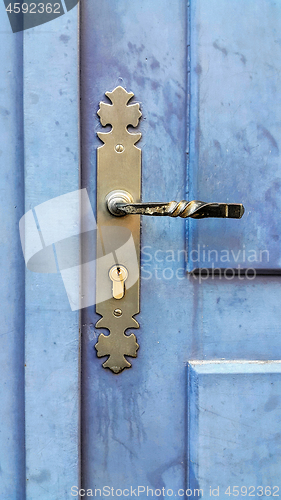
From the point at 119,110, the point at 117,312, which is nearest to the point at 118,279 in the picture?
the point at 117,312

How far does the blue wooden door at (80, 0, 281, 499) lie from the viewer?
0.49 metres

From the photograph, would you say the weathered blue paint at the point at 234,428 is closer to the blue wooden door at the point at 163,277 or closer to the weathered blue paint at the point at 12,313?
the blue wooden door at the point at 163,277

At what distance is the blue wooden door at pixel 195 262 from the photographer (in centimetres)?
49

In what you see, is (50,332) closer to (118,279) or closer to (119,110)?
(118,279)

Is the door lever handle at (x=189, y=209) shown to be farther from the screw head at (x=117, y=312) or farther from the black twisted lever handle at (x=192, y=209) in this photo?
the screw head at (x=117, y=312)

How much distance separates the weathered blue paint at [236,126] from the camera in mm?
485

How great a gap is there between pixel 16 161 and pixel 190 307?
344mm

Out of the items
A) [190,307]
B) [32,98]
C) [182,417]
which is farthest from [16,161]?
[182,417]

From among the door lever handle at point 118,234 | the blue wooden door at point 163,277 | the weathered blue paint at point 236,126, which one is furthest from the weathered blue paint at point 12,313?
the weathered blue paint at point 236,126

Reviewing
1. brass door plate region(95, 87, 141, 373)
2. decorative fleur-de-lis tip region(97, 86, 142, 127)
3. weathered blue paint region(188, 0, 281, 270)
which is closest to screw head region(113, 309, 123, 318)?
brass door plate region(95, 87, 141, 373)

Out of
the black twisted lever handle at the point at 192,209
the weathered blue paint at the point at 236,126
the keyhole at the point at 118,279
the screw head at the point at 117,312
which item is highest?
the weathered blue paint at the point at 236,126

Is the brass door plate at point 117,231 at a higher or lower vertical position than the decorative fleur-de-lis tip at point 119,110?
lower

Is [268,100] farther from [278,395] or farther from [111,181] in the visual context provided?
[278,395]

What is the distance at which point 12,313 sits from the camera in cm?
49
